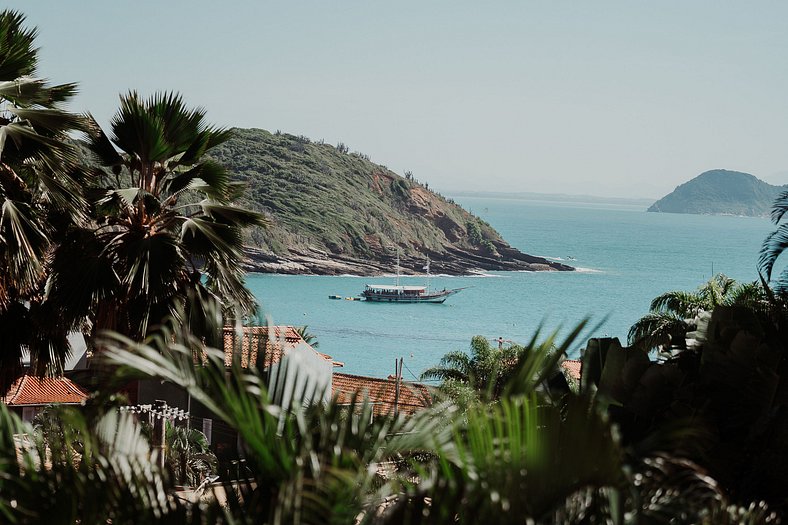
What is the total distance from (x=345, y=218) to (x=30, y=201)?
103608 mm

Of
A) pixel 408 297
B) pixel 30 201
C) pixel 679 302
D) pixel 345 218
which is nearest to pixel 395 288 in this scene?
pixel 408 297

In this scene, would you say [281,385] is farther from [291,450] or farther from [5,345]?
[5,345]

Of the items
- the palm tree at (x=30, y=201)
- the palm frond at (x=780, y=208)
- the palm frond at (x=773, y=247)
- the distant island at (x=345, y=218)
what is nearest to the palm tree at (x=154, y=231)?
the palm tree at (x=30, y=201)

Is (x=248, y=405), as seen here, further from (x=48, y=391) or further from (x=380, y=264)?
(x=380, y=264)

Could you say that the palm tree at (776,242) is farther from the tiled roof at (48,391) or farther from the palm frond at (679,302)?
the tiled roof at (48,391)

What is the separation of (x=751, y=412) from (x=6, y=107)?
678 cm

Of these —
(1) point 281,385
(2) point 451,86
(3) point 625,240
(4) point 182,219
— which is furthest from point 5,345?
(3) point 625,240

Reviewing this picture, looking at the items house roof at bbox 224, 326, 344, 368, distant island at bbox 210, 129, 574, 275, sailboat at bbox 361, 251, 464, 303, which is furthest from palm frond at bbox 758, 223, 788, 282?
distant island at bbox 210, 129, 574, 275

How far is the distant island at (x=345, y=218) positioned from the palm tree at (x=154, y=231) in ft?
306

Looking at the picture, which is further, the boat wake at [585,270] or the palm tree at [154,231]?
the boat wake at [585,270]

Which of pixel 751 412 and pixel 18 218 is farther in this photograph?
pixel 18 218

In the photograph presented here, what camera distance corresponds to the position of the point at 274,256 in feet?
354

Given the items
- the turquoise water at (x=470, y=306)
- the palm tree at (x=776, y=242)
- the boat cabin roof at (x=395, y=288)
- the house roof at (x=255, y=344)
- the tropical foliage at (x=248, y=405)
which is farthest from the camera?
the boat cabin roof at (x=395, y=288)

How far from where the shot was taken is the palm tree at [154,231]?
8.27 m
